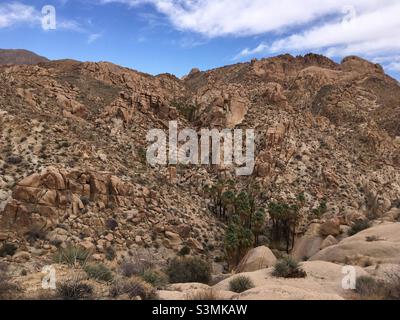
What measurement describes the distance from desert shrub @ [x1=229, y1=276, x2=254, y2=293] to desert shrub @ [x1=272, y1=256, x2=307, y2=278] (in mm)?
1817

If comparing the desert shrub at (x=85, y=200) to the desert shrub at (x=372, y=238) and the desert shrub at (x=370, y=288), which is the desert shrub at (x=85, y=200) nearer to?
the desert shrub at (x=372, y=238)

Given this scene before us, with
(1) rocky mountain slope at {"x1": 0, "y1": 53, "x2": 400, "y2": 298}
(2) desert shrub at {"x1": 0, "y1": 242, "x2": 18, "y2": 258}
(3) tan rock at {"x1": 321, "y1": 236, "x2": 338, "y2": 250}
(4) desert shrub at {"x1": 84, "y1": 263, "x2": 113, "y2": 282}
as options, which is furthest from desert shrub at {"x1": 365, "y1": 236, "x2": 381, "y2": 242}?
(2) desert shrub at {"x1": 0, "y1": 242, "x2": 18, "y2": 258}

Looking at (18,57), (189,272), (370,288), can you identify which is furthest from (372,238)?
(18,57)

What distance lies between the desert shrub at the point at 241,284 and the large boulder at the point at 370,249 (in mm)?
7731

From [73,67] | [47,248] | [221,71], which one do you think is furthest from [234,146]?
[221,71]

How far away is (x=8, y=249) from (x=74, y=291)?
57.4 ft

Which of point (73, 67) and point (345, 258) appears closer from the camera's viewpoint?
point (345, 258)

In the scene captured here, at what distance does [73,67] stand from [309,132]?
47.1 m

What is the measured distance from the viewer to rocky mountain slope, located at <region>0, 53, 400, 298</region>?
102ft

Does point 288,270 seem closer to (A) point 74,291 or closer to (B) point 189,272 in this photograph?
(A) point 74,291

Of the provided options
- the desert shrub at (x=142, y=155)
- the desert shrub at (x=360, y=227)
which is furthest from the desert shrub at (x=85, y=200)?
the desert shrub at (x=360, y=227)

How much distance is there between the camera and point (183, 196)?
147 feet

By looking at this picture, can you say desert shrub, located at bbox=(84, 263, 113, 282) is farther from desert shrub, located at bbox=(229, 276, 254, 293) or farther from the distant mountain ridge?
the distant mountain ridge
